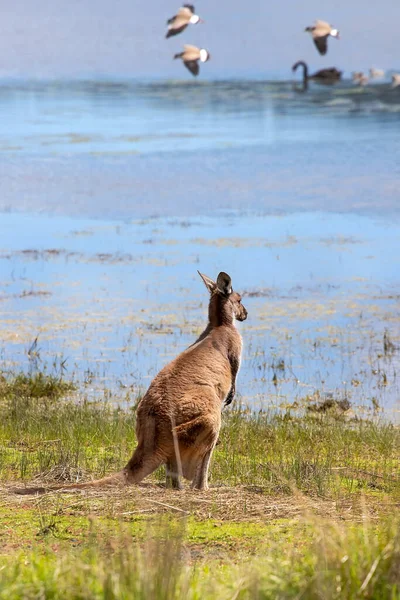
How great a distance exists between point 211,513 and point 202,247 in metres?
15.3

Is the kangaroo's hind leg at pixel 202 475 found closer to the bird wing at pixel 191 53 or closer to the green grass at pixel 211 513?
the green grass at pixel 211 513

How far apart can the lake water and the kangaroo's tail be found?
5.03 metres

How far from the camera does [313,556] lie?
4.85 m

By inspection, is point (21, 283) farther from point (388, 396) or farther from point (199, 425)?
point (199, 425)

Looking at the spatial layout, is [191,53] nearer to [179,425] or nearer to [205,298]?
[205,298]

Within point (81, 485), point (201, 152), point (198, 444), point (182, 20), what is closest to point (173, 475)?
Answer: point (198, 444)

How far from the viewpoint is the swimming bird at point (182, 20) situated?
1827 centimetres

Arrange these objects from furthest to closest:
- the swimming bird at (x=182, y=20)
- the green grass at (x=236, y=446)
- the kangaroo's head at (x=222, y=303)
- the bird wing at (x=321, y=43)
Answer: the bird wing at (x=321, y=43) < the swimming bird at (x=182, y=20) < the kangaroo's head at (x=222, y=303) < the green grass at (x=236, y=446)

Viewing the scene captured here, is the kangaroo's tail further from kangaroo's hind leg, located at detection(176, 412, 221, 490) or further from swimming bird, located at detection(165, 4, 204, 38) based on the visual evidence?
swimming bird, located at detection(165, 4, 204, 38)

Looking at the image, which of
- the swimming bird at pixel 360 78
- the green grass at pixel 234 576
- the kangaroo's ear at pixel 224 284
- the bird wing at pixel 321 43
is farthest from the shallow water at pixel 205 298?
the swimming bird at pixel 360 78

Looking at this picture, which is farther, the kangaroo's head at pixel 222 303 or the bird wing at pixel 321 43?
the bird wing at pixel 321 43

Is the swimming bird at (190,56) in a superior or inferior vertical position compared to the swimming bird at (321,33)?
inferior

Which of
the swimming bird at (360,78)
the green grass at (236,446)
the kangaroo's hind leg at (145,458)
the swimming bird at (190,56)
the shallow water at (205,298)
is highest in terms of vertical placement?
the swimming bird at (360,78)

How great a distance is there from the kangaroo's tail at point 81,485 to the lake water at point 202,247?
5.03 metres
